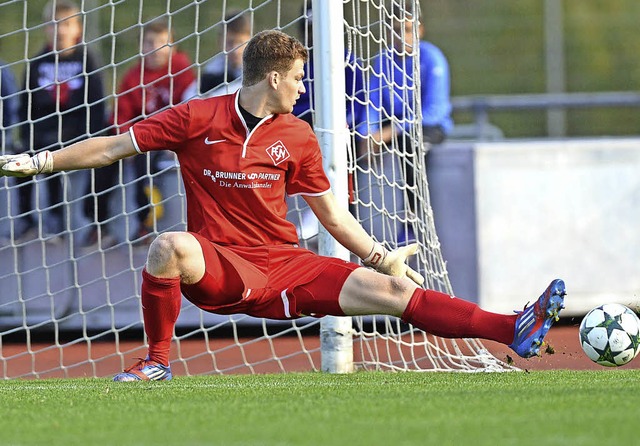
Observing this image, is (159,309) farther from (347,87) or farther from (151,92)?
(151,92)

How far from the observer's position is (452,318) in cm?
490

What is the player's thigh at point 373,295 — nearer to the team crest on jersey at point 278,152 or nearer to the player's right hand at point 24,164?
the team crest on jersey at point 278,152

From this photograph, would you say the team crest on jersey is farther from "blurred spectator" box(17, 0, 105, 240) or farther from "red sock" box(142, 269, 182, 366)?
"blurred spectator" box(17, 0, 105, 240)

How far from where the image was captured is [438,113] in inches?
313

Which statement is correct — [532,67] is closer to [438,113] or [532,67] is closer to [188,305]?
[438,113]

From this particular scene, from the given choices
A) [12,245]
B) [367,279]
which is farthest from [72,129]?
[367,279]

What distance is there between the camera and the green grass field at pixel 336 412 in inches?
128

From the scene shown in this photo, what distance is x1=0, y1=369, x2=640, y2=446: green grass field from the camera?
326cm

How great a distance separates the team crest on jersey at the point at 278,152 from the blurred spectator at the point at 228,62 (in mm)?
1629

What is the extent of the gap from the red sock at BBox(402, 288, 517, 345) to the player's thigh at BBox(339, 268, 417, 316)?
1.6 inches

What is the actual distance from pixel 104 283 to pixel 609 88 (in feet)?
28.9

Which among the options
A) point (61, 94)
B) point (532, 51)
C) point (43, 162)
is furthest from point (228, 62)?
point (532, 51)

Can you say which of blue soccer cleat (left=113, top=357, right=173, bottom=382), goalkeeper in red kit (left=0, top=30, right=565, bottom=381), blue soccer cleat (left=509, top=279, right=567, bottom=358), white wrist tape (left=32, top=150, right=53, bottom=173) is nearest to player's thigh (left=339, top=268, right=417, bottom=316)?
goalkeeper in red kit (left=0, top=30, right=565, bottom=381)

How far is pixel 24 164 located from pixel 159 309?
0.84 m
